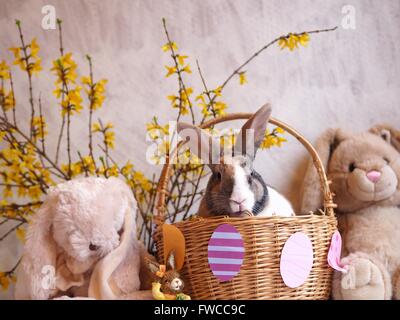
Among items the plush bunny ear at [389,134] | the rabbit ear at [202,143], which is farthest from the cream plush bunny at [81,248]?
the plush bunny ear at [389,134]

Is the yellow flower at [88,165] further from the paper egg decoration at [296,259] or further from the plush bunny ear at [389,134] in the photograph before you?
the plush bunny ear at [389,134]

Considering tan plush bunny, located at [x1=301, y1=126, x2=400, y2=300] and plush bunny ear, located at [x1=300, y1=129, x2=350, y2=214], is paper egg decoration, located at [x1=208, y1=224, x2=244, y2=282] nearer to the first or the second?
tan plush bunny, located at [x1=301, y1=126, x2=400, y2=300]

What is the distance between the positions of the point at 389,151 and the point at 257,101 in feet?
1.45

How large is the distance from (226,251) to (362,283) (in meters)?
0.33

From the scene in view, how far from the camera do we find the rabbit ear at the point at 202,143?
1144mm

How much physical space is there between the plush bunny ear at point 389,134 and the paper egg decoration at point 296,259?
517mm

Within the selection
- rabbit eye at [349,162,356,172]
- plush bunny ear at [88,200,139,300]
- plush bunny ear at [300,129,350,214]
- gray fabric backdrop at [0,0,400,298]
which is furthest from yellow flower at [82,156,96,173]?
rabbit eye at [349,162,356,172]

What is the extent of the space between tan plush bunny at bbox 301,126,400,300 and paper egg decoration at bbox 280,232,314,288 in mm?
127

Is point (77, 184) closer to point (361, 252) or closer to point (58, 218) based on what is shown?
point (58, 218)

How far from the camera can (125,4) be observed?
1.62 m

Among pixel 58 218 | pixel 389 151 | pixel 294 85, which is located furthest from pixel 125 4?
pixel 389 151

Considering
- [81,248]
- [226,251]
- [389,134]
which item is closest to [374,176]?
[389,134]

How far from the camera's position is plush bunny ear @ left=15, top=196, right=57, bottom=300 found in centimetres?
106

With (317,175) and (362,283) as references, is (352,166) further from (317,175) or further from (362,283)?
(362,283)
